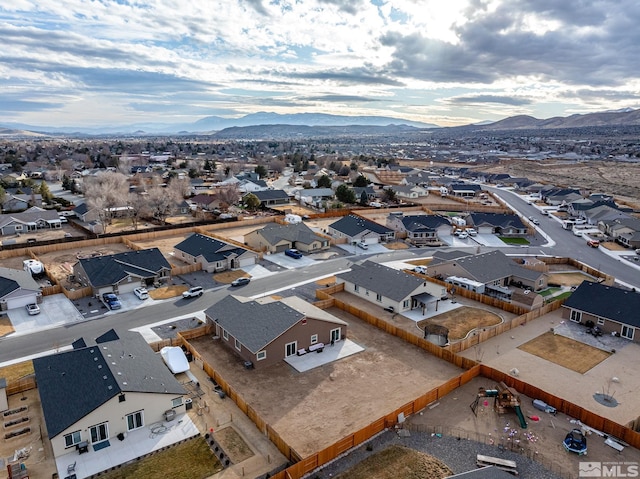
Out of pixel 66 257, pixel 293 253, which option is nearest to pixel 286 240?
pixel 293 253

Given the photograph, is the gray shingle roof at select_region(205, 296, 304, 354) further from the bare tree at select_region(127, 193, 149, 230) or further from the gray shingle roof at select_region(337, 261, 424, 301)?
the bare tree at select_region(127, 193, 149, 230)

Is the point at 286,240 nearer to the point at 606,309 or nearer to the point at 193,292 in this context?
the point at 193,292

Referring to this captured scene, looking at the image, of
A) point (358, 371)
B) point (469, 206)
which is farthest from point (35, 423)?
point (469, 206)

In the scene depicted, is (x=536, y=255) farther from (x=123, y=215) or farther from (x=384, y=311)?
(x=123, y=215)

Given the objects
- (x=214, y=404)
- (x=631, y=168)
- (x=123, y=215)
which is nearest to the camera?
(x=214, y=404)

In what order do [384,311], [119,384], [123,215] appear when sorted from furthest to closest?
[123,215]
[384,311]
[119,384]

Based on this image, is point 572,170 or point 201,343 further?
point 572,170

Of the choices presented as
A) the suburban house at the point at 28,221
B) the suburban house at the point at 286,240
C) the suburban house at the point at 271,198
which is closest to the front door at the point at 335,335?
the suburban house at the point at 286,240

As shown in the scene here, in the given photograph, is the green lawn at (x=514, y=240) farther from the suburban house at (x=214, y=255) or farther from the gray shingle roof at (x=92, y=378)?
the gray shingle roof at (x=92, y=378)
